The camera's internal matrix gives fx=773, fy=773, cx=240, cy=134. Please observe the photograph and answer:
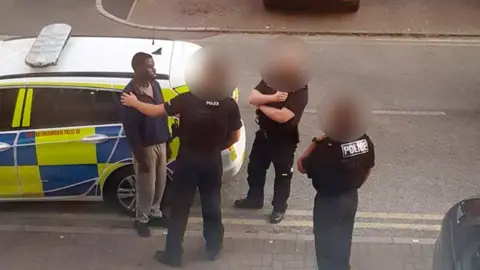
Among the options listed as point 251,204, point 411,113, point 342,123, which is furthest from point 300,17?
point 342,123

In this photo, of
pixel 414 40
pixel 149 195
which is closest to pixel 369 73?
pixel 414 40

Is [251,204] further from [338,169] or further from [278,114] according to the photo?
[338,169]

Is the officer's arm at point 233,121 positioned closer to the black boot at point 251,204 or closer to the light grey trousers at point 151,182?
the light grey trousers at point 151,182

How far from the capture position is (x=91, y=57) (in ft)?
20.5

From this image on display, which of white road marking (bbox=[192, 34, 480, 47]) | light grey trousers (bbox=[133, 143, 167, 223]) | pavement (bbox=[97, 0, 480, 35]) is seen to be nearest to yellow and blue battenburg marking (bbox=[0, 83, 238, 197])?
light grey trousers (bbox=[133, 143, 167, 223])

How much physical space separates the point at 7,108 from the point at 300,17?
5.95 m

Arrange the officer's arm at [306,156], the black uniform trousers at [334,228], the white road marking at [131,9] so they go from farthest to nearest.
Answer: the white road marking at [131,9] → the black uniform trousers at [334,228] → the officer's arm at [306,156]

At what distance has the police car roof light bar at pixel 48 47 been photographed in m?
6.09

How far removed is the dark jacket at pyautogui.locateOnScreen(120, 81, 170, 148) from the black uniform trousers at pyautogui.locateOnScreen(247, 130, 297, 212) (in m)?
0.83

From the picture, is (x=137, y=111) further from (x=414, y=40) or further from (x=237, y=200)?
→ (x=414, y=40)

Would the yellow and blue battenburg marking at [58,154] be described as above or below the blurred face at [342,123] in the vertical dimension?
below

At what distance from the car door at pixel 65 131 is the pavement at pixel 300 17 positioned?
16.3ft

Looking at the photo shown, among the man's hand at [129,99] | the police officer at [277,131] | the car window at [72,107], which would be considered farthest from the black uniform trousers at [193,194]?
the car window at [72,107]

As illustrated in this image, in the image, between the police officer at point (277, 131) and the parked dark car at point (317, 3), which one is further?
the parked dark car at point (317, 3)
